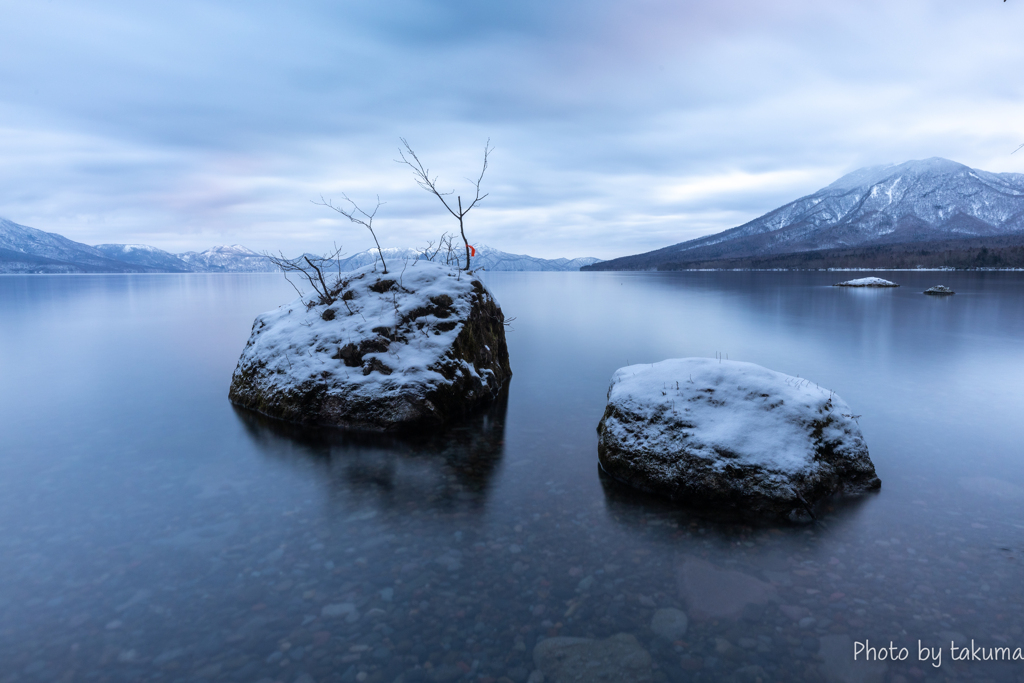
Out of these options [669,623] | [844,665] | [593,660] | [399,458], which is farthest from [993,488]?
[399,458]

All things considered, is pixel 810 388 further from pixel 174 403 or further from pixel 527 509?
pixel 174 403

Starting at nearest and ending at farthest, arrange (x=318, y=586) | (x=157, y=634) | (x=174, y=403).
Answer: (x=157, y=634) → (x=318, y=586) → (x=174, y=403)

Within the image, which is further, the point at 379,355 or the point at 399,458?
the point at 379,355

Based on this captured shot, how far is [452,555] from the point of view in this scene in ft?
17.6

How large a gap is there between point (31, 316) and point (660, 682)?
4755cm

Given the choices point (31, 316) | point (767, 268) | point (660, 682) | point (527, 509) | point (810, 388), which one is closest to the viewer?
point (660, 682)

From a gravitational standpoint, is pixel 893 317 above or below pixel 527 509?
above

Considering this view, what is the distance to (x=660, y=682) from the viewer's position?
12.3 ft

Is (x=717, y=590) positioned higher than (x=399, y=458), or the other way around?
(x=399, y=458)

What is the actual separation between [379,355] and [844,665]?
8884mm

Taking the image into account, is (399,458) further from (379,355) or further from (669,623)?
(669,623)

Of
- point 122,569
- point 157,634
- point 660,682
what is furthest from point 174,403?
point 660,682

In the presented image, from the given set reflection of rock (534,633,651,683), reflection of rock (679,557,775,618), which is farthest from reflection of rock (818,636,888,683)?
reflection of rock (534,633,651,683)

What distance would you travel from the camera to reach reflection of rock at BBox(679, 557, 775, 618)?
453 centimetres
